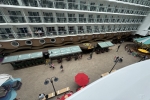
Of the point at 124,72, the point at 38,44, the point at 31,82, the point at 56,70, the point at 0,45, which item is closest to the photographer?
the point at 124,72

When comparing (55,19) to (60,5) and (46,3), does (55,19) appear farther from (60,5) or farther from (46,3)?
(46,3)

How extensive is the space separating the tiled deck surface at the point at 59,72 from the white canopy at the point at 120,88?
6981 millimetres

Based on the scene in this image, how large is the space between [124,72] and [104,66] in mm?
9315

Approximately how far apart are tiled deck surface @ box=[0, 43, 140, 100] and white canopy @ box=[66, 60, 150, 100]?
6.98m

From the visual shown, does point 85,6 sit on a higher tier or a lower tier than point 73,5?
lower

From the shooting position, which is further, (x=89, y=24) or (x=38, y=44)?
(x=89, y=24)

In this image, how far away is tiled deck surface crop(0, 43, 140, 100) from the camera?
10.7m

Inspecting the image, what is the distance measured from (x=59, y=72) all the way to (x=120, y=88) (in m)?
10.5

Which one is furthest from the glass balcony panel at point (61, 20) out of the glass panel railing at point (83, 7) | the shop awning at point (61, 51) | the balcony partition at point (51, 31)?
the shop awning at point (61, 51)

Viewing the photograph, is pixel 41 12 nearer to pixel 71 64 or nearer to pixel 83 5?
pixel 83 5

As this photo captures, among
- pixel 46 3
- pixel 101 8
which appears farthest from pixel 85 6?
pixel 46 3

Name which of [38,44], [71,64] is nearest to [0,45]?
[38,44]

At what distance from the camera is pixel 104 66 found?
1517 centimetres

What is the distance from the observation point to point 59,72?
13.4 meters
